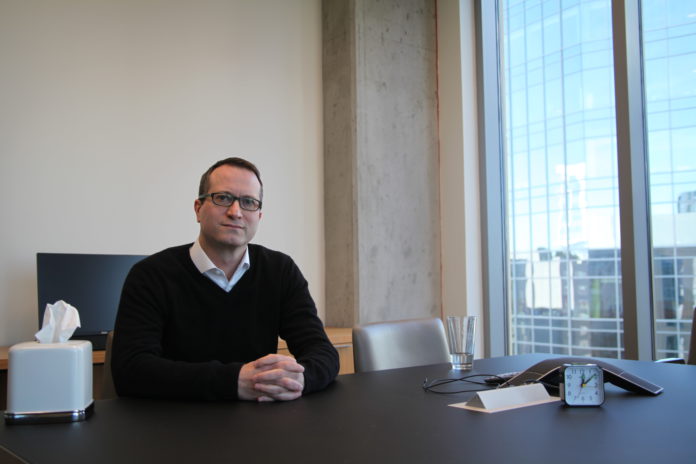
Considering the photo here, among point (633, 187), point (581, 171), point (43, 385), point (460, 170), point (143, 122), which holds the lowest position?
point (43, 385)

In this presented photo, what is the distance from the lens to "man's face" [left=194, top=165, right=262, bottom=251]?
183 cm

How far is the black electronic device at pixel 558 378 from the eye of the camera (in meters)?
1.42

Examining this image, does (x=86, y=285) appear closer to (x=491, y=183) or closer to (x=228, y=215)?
(x=228, y=215)

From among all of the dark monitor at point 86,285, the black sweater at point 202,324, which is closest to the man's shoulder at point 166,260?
the black sweater at point 202,324

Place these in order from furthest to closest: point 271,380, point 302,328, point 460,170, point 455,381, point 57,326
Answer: point 460,170, point 302,328, point 455,381, point 271,380, point 57,326

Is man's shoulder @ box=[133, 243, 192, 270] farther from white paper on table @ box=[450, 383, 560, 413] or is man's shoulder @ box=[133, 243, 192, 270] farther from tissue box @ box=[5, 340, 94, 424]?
white paper on table @ box=[450, 383, 560, 413]

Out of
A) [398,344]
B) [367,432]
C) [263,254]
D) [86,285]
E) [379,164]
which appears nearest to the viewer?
[367,432]

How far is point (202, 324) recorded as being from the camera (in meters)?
1.79

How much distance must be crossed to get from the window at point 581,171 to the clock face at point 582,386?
2.11 m

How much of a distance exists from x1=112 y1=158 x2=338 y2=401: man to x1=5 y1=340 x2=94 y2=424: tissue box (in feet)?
0.97

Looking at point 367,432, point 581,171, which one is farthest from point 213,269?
point 581,171

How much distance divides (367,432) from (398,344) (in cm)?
110

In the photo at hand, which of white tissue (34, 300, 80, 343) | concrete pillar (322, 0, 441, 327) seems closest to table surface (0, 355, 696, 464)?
white tissue (34, 300, 80, 343)

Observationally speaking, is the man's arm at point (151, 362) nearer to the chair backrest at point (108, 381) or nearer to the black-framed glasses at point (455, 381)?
the chair backrest at point (108, 381)
